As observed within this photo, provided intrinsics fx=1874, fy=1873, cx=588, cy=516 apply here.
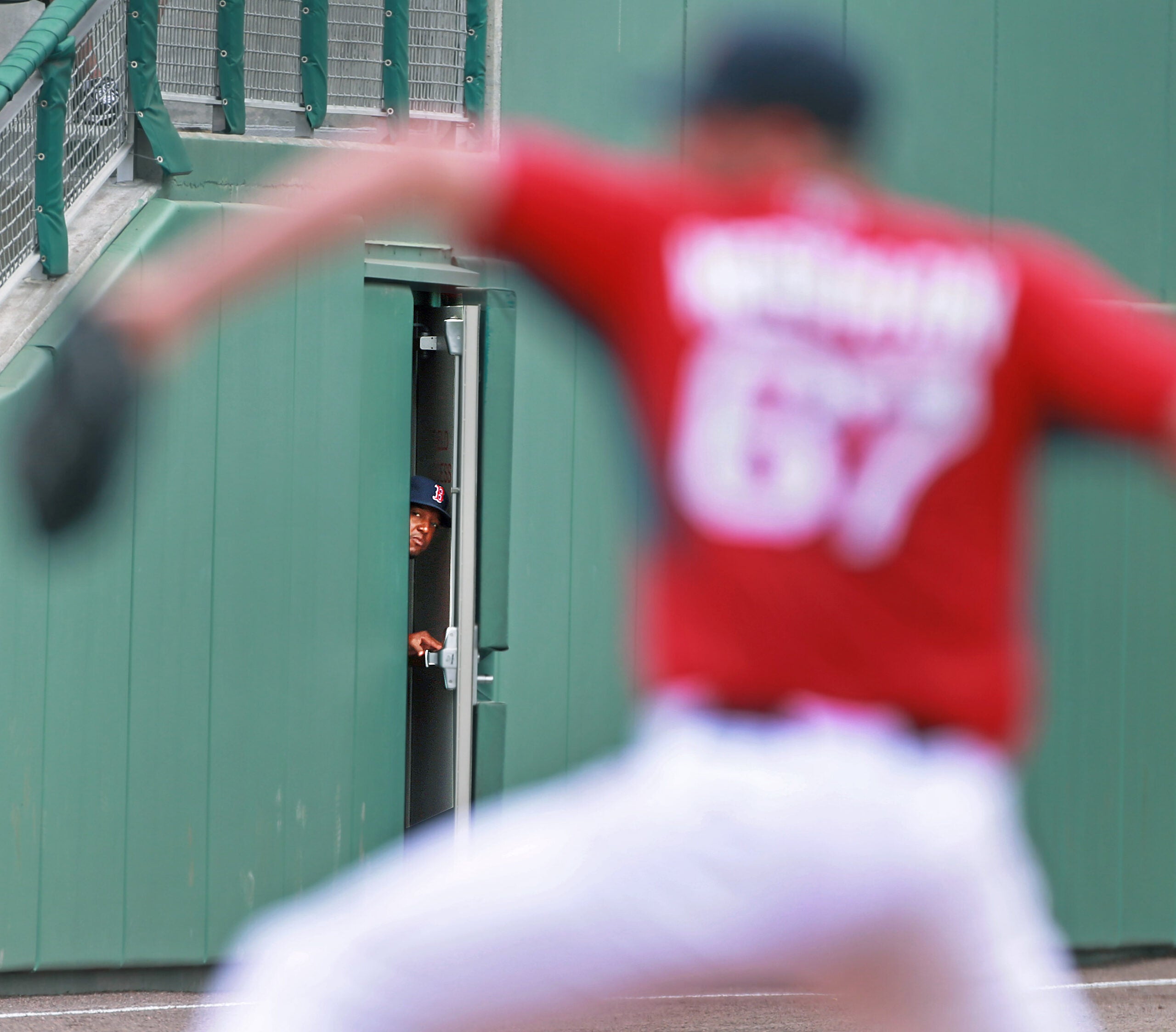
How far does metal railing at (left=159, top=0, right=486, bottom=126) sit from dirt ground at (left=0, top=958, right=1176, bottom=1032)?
3.02 meters

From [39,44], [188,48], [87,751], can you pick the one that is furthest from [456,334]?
[87,751]

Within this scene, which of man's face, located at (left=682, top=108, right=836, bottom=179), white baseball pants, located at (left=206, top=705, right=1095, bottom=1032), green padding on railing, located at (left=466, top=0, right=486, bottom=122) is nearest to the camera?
white baseball pants, located at (left=206, top=705, right=1095, bottom=1032)

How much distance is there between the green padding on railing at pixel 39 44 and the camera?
584cm

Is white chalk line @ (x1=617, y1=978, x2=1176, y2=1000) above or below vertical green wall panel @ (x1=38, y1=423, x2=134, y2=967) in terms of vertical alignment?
below

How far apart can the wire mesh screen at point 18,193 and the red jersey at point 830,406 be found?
14.2ft

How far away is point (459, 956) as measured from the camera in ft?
7.18

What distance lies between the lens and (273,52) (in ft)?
21.9

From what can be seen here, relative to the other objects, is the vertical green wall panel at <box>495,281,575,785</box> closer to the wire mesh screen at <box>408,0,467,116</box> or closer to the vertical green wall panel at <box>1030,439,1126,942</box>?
the wire mesh screen at <box>408,0,467,116</box>

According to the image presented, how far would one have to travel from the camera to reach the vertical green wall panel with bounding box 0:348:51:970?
241 inches

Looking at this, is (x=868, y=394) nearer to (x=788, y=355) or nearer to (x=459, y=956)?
(x=788, y=355)

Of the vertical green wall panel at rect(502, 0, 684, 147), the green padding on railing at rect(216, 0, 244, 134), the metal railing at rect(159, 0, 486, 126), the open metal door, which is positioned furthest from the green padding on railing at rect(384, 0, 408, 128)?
the open metal door

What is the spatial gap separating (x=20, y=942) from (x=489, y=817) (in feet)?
→ 5.34

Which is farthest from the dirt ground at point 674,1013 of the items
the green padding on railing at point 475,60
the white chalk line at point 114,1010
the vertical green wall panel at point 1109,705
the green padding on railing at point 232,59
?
the green padding on railing at point 475,60

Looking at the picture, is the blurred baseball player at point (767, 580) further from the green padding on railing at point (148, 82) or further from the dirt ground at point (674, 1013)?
the green padding on railing at point (148, 82)
